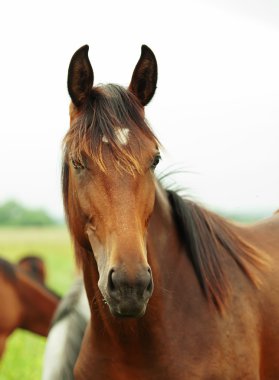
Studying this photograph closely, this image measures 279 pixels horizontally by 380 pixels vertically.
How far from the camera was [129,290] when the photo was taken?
354 centimetres

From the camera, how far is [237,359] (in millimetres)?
4301

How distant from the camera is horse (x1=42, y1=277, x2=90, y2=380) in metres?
5.36

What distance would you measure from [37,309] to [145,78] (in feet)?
18.8

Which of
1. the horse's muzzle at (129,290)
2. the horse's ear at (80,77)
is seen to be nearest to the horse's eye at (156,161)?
the horse's ear at (80,77)

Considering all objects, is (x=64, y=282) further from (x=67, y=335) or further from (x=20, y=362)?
(x=67, y=335)

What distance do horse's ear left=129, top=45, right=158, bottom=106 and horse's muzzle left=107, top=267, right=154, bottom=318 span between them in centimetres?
124

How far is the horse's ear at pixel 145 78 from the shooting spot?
435cm

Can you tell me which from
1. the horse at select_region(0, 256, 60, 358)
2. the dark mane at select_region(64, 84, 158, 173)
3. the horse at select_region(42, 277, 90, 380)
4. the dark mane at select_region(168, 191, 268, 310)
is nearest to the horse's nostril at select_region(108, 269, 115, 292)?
the dark mane at select_region(64, 84, 158, 173)

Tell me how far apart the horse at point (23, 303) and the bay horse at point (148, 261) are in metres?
4.91

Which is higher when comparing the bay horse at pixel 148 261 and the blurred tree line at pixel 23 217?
the bay horse at pixel 148 261

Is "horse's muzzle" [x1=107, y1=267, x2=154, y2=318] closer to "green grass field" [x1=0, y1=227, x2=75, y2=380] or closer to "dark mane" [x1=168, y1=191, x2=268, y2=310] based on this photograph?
"dark mane" [x1=168, y1=191, x2=268, y2=310]

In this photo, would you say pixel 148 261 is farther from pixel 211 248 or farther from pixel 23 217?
pixel 23 217

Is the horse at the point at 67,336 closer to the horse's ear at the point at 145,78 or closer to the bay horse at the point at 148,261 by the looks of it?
the bay horse at the point at 148,261

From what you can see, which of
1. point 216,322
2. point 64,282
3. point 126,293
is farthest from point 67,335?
point 64,282
